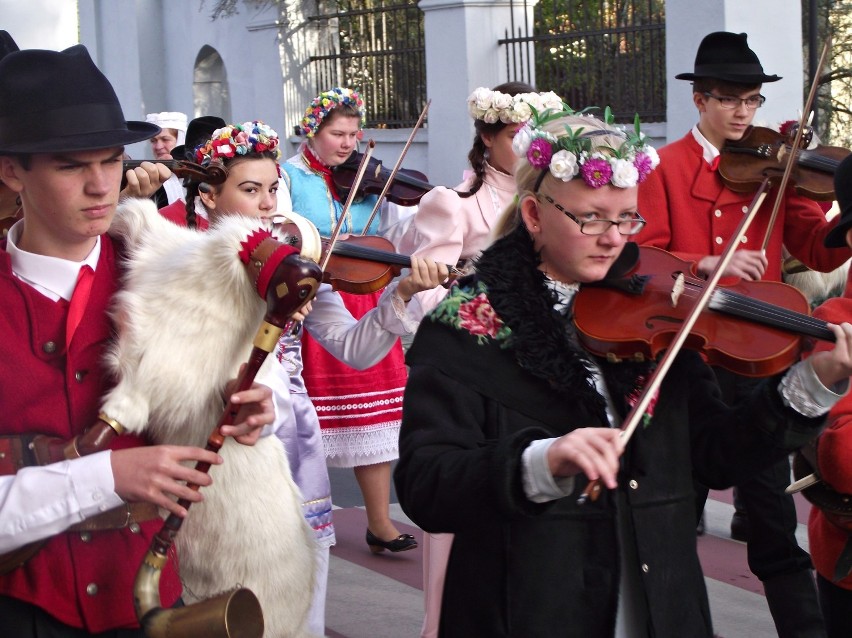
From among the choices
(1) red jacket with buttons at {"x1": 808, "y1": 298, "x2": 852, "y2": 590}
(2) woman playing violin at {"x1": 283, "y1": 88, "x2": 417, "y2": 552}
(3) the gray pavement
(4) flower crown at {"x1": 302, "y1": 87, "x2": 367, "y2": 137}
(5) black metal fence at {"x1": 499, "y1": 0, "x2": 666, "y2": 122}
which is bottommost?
(3) the gray pavement

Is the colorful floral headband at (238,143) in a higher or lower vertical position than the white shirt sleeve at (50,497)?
higher

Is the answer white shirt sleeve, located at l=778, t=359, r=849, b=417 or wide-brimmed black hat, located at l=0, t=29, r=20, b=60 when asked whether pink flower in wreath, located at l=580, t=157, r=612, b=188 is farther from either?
wide-brimmed black hat, located at l=0, t=29, r=20, b=60

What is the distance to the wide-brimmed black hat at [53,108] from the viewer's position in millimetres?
2227

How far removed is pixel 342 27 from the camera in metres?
13.2

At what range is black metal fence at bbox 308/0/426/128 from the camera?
12180mm

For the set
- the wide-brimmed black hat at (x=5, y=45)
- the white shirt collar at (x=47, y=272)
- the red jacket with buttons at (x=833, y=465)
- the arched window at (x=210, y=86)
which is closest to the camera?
the white shirt collar at (x=47, y=272)

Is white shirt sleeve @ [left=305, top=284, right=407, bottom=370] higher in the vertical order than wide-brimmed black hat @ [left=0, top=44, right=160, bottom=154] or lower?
lower

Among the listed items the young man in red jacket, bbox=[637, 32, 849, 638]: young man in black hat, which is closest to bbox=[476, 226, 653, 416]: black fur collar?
the young man in red jacket

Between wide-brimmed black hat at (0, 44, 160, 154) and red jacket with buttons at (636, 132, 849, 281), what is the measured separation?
2.73 meters

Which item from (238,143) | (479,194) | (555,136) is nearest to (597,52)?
(479,194)

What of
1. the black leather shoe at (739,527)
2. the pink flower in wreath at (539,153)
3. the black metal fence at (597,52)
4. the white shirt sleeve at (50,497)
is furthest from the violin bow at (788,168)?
the black metal fence at (597,52)

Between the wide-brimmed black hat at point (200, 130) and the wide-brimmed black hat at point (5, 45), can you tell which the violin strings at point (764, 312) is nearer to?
the wide-brimmed black hat at point (5, 45)

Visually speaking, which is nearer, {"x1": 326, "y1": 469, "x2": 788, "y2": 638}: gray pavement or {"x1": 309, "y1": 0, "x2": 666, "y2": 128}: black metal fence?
{"x1": 326, "y1": 469, "x2": 788, "y2": 638}: gray pavement

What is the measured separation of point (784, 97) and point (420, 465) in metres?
7.23
